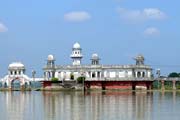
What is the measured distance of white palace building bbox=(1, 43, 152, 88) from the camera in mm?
87000

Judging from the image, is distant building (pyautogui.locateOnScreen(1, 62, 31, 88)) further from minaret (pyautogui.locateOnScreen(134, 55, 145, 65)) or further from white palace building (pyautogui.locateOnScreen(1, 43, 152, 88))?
minaret (pyautogui.locateOnScreen(134, 55, 145, 65))

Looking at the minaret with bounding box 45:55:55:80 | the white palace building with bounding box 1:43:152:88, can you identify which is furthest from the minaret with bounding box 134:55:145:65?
the minaret with bounding box 45:55:55:80

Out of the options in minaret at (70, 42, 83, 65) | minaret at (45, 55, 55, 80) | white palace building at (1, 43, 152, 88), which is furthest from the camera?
minaret at (70, 42, 83, 65)

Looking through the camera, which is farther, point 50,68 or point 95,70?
point 50,68

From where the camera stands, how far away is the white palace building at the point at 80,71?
87.0 m

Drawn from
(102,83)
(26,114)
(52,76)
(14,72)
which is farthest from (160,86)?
(26,114)

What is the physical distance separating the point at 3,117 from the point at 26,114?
2477 mm

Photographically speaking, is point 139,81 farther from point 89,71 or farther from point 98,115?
point 98,115

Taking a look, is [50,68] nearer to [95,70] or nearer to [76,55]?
[76,55]

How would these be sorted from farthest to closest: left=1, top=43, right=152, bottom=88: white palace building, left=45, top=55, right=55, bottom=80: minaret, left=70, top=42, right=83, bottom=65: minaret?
left=70, top=42, right=83, bottom=65: minaret, left=45, top=55, right=55, bottom=80: minaret, left=1, top=43, right=152, bottom=88: white palace building

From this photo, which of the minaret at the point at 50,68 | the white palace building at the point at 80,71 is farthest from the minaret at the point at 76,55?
the minaret at the point at 50,68

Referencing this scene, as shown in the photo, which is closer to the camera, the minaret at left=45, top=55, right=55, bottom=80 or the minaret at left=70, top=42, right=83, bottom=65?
the minaret at left=45, top=55, right=55, bottom=80

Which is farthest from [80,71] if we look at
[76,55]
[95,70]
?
[76,55]

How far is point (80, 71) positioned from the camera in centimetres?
Answer: 8900
